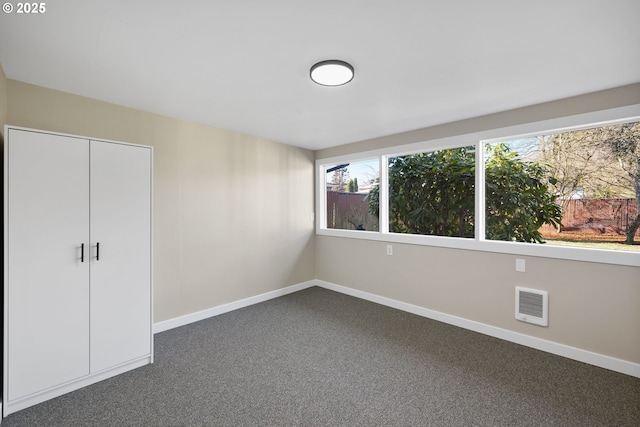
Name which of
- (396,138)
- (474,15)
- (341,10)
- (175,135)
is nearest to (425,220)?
(396,138)

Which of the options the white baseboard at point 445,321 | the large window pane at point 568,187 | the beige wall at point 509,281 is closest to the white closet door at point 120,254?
the white baseboard at point 445,321

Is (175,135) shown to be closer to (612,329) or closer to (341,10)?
(341,10)

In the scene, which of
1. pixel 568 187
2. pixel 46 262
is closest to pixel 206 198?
pixel 46 262

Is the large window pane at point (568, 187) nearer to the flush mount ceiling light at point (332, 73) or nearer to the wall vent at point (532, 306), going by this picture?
the wall vent at point (532, 306)

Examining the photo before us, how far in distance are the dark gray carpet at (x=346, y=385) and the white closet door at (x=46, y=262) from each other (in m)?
0.28

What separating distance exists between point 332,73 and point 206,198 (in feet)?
7.36

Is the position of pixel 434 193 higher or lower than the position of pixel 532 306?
higher

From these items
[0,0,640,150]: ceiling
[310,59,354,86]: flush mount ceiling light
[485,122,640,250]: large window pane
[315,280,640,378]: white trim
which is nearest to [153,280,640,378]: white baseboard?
[315,280,640,378]: white trim

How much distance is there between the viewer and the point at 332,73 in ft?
6.98

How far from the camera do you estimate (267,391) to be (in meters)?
2.19

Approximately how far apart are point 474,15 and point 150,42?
188 cm

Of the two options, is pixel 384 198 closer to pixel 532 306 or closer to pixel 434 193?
pixel 434 193

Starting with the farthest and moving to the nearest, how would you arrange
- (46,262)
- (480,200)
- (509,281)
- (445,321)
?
1. (445,321)
2. (480,200)
3. (509,281)
4. (46,262)

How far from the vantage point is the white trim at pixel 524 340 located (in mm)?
2438
